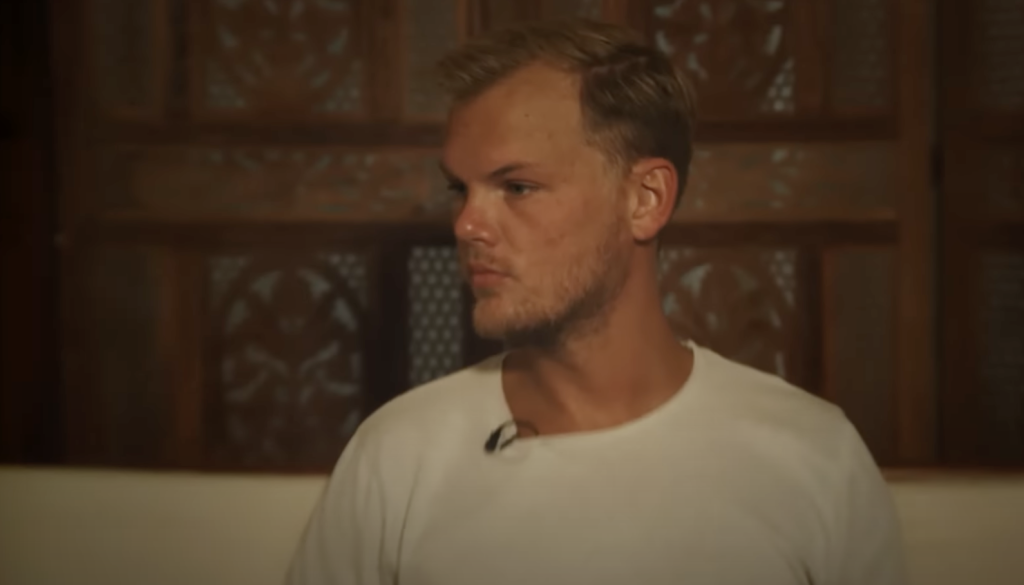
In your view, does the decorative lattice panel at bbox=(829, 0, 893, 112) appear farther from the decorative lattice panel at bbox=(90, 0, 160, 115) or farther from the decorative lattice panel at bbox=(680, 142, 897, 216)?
the decorative lattice panel at bbox=(90, 0, 160, 115)

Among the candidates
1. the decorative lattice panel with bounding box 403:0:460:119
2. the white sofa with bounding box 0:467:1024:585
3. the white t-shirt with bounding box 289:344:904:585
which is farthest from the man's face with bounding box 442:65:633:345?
the white sofa with bounding box 0:467:1024:585

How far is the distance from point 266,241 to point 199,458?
0.94 feet

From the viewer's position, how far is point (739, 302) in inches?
51.2

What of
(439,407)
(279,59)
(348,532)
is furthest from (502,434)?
(279,59)

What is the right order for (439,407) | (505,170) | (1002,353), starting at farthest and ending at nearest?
(1002,353) < (439,407) < (505,170)

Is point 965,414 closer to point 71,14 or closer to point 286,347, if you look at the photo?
point 286,347

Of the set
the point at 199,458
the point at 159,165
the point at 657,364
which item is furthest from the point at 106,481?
the point at 657,364

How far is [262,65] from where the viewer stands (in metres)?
1.34

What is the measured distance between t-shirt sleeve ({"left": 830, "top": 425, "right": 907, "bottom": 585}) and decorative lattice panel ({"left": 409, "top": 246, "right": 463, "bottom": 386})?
0.46 m

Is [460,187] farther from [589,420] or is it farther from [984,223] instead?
[984,223]

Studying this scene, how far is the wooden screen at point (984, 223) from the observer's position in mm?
1271

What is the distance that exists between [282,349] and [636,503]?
1.69 ft

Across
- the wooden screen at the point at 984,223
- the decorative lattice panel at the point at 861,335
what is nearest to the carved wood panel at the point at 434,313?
the decorative lattice panel at the point at 861,335

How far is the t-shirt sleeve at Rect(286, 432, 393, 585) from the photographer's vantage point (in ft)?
3.66
